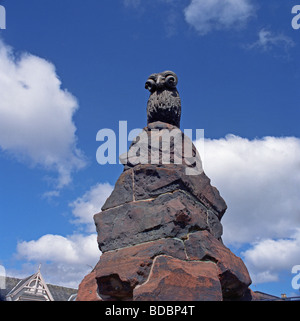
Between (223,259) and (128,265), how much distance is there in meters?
1.00

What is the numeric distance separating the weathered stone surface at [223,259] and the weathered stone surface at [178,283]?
4.8 inches

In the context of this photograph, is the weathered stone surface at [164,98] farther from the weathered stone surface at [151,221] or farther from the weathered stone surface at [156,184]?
the weathered stone surface at [151,221]

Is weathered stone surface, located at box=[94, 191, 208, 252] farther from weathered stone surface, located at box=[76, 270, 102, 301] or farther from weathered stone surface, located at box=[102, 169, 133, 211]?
weathered stone surface, located at box=[76, 270, 102, 301]

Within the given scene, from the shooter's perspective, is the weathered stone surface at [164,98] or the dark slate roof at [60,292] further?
the dark slate roof at [60,292]

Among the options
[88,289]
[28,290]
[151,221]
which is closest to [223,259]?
[151,221]

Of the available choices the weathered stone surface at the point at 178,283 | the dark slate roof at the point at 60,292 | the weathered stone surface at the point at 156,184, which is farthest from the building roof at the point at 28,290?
the weathered stone surface at the point at 178,283

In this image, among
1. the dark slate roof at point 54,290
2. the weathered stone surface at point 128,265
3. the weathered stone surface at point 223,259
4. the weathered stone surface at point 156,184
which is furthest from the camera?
the dark slate roof at point 54,290

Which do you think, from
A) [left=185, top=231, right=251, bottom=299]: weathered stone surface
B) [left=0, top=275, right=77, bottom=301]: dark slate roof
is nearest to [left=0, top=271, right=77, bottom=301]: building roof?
[left=0, top=275, right=77, bottom=301]: dark slate roof

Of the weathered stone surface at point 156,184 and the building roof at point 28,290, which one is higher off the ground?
the weathered stone surface at point 156,184

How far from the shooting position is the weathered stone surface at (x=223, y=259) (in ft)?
11.1

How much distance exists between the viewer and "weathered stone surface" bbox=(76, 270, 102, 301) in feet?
12.2

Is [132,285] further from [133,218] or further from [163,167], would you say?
[163,167]

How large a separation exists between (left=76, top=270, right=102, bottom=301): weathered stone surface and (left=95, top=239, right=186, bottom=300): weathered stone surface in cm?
19

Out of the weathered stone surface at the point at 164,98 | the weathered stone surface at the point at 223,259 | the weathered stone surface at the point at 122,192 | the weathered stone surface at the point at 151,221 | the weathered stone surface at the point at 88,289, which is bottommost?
the weathered stone surface at the point at 88,289
